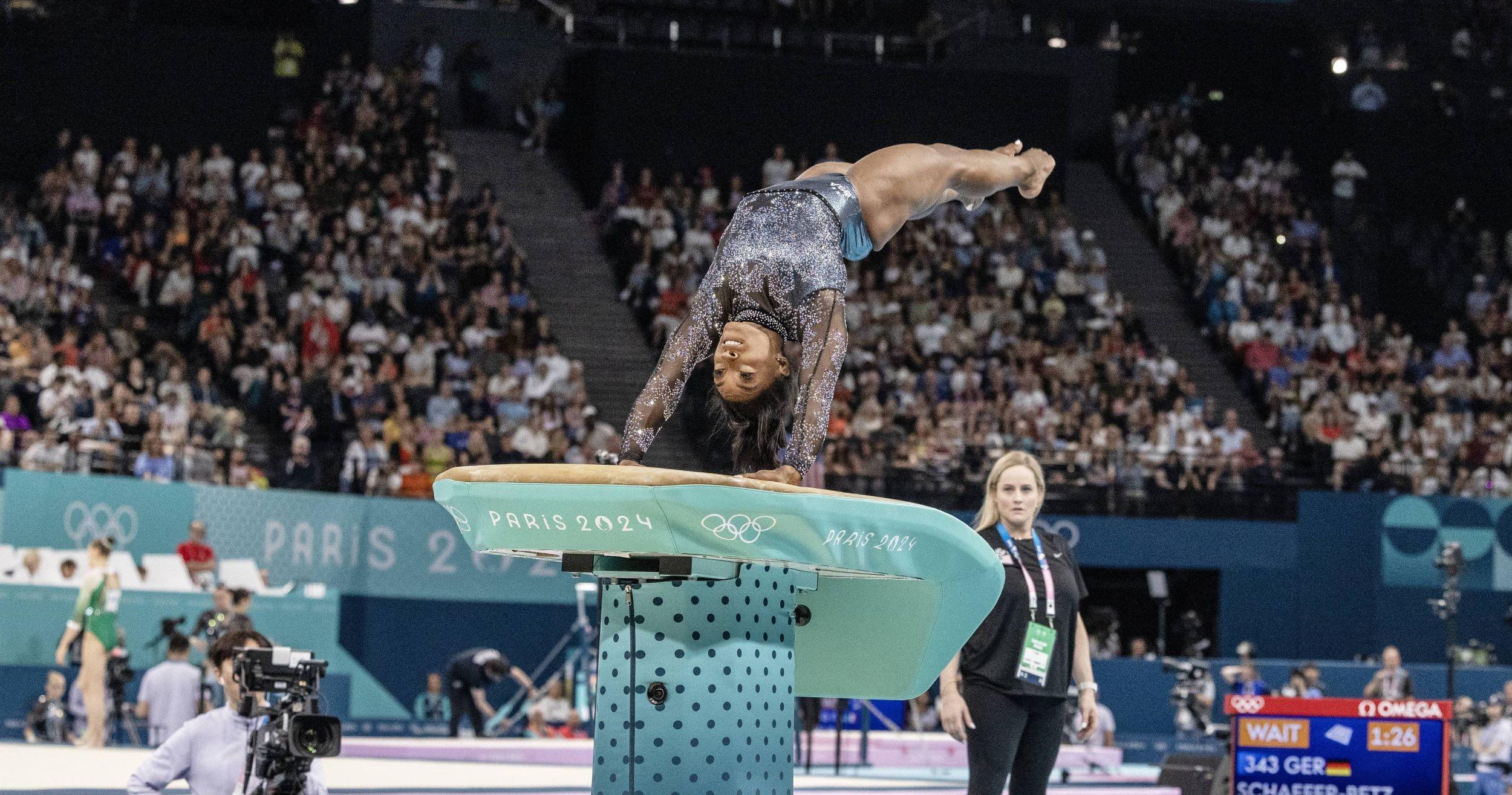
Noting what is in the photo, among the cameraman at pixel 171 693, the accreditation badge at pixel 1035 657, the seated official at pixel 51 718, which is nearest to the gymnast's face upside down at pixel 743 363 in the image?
the accreditation badge at pixel 1035 657

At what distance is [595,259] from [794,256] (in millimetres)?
16779

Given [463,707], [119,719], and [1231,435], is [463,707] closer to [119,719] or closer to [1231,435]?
[119,719]

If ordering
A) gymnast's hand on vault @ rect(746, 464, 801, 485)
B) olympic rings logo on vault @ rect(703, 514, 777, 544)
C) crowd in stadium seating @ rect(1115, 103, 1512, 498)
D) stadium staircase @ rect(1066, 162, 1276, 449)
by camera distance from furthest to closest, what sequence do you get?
stadium staircase @ rect(1066, 162, 1276, 449) → crowd in stadium seating @ rect(1115, 103, 1512, 498) → gymnast's hand on vault @ rect(746, 464, 801, 485) → olympic rings logo on vault @ rect(703, 514, 777, 544)

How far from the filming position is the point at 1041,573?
5.39 m

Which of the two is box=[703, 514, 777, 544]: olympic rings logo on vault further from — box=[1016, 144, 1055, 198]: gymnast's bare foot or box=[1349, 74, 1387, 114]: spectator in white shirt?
box=[1349, 74, 1387, 114]: spectator in white shirt

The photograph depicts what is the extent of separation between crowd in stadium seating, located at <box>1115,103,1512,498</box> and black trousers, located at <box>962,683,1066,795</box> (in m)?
13.6

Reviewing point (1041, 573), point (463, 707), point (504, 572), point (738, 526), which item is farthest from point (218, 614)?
point (738, 526)

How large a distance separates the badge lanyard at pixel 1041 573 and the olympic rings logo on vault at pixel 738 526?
217cm

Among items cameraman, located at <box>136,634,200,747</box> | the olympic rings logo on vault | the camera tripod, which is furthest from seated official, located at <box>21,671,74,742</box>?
the olympic rings logo on vault

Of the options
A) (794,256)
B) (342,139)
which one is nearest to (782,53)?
(342,139)

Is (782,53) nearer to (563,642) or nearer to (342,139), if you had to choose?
(342,139)

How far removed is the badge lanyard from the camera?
5.28m

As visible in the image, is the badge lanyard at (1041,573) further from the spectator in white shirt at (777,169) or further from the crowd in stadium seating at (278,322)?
the spectator in white shirt at (777,169)

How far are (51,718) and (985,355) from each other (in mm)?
10242
